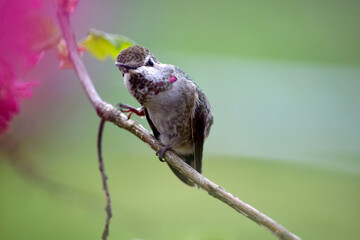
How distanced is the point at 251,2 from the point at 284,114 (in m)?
1.04

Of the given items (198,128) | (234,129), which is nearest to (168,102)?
(198,128)

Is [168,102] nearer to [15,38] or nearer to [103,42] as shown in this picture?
[103,42]

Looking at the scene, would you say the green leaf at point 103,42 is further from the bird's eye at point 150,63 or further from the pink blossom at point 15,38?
the pink blossom at point 15,38

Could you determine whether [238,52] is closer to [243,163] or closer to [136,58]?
[243,163]

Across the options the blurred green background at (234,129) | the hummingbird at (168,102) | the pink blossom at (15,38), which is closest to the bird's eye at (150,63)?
the hummingbird at (168,102)

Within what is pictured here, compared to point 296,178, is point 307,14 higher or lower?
higher

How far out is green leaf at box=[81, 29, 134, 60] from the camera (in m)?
0.58

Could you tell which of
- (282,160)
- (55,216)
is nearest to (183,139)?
(55,216)

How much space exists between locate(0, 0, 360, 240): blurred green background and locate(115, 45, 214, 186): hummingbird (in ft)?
1.15

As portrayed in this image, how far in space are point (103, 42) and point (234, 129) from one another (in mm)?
1430

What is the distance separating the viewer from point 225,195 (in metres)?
0.39

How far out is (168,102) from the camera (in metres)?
0.64

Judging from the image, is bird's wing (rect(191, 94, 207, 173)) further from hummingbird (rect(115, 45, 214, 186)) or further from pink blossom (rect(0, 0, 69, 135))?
pink blossom (rect(0, 0, 69, 135))

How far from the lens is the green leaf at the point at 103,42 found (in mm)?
579
